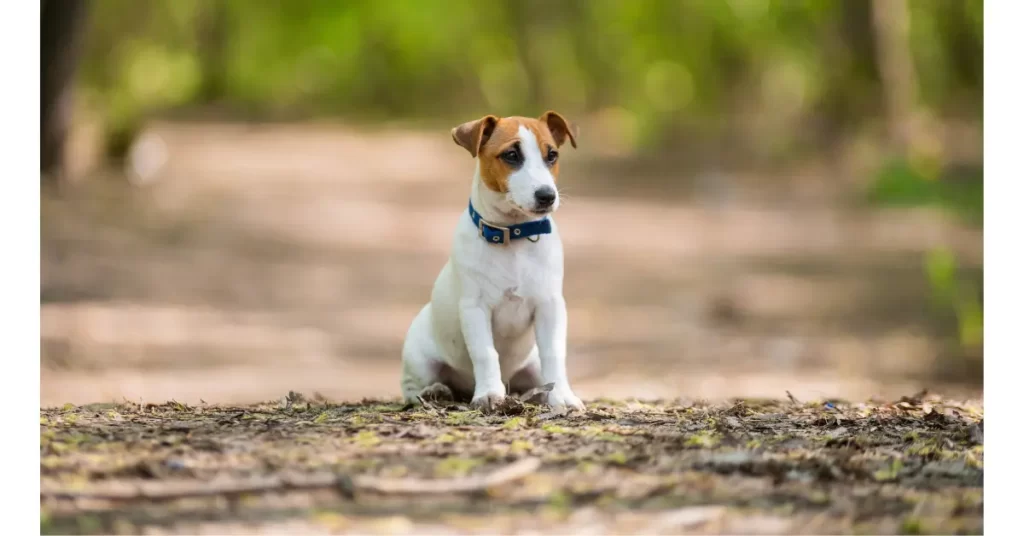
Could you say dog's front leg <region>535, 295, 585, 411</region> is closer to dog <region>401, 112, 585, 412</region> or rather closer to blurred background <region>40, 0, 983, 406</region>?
dog <region>401, 112, 585, 412</region>

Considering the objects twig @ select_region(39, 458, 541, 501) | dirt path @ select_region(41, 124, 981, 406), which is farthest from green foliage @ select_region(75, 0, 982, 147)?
twig @ select_region(39, 458, 541, 501)

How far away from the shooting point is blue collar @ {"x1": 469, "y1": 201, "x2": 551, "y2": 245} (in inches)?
233

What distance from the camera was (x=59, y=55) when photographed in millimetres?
15023

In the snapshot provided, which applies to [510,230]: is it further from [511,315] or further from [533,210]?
[511,315]

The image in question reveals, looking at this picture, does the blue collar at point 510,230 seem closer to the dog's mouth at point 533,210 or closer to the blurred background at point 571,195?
the dog's mouth at point 533,210

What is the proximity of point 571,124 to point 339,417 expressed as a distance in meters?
2.04

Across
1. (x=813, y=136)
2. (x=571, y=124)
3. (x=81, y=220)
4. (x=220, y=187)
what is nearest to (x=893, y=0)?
(x=813, y=136)

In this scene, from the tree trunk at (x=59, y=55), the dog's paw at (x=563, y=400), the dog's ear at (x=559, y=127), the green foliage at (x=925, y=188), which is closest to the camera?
the dog's paw at (x=563, y=400)

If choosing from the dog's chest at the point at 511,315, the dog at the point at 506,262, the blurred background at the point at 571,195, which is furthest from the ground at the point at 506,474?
the blurred background at the point at 571,195

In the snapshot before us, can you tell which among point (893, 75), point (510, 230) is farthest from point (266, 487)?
point (893, 75)

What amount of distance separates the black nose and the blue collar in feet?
0.99

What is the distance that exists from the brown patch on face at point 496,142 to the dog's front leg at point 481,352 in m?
0.66

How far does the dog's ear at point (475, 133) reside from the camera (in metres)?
5.86

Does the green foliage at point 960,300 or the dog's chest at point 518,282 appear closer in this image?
the dog's chest at point 518,282
